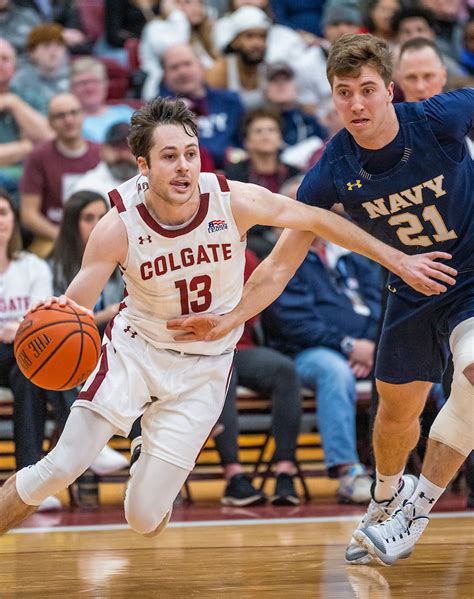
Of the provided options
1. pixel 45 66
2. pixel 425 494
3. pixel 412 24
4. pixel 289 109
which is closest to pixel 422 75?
pixel 425 494

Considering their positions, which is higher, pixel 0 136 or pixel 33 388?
pixel 0 136

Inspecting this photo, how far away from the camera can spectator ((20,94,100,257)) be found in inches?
319

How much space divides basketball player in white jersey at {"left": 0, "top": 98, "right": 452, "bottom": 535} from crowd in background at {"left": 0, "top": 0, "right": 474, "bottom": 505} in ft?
5.94

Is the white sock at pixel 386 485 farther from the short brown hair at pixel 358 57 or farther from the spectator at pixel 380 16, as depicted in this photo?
the spectator at pixel 380 16

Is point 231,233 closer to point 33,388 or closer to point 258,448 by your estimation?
point 33,388

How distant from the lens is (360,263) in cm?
790

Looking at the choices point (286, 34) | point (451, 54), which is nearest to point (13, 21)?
point (286, 34)

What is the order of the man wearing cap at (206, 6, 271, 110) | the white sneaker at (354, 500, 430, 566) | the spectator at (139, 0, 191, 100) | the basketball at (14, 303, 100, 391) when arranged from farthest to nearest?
the man wearing cap at (206, 6, 271, 110) → the spectator at (139, 0, 191, 100) → the white sneaker at (354, 500, 430, 566) → the basketball at (14, 303, 100, 391)

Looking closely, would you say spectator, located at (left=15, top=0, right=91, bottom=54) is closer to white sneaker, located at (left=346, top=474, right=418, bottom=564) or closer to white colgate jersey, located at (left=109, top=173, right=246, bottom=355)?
white colgate jersey, located at (left=109, top=173, right=246, bottom=355)

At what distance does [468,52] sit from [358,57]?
6.20 m

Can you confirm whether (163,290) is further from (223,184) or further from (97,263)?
(223,184)

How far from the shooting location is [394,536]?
4.76 meters

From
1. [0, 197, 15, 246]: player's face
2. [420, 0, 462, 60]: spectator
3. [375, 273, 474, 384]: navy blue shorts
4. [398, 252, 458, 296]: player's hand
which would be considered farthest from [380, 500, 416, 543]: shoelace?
[420, 0, 462, 60]: spectator

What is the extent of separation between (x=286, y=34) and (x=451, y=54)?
158cm
